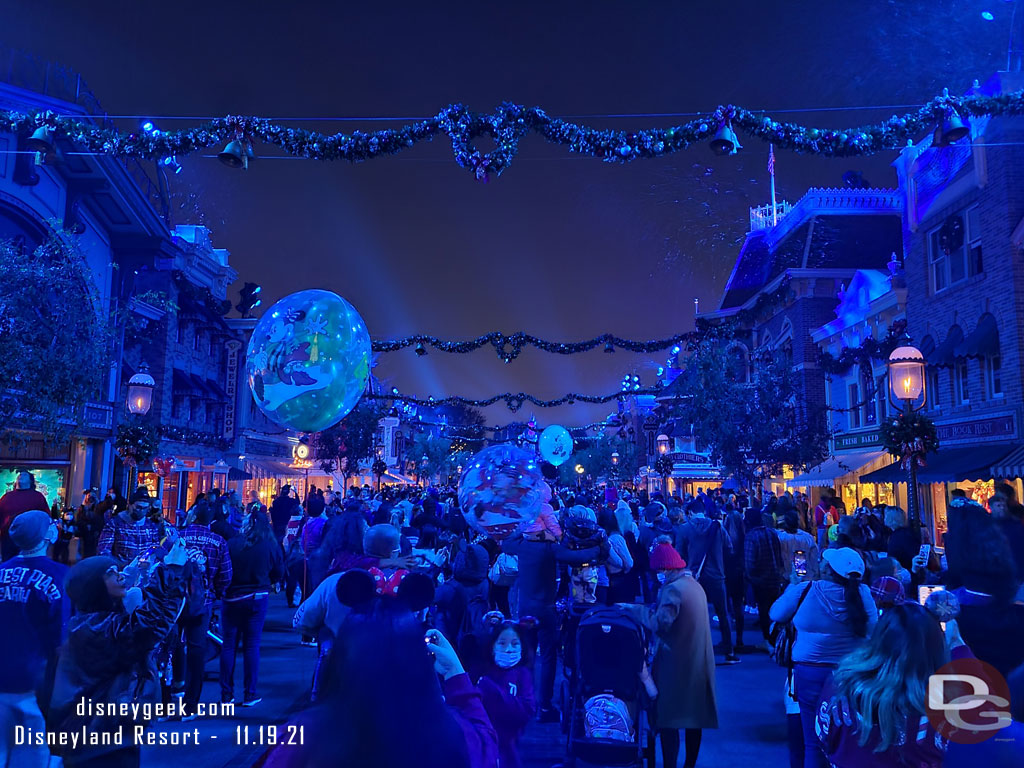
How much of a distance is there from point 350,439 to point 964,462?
33541mm

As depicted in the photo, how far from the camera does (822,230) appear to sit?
3259cm

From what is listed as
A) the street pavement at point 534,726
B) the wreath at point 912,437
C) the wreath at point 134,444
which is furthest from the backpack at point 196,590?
the wreath at point 912,437

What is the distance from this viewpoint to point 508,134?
8.12 meters

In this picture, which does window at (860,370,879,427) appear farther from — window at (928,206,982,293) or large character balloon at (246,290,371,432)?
large character balloon at (246,290,371,432)

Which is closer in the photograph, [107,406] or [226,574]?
[226,574]

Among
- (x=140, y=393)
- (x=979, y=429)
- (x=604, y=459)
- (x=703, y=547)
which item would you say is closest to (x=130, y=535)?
(x=703, y=547)

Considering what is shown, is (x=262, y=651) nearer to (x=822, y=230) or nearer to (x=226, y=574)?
(x=226, y=574)

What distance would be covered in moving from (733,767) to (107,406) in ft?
72.9

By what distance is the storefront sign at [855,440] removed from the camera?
23702 mm

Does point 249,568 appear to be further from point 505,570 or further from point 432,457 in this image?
point 432,457

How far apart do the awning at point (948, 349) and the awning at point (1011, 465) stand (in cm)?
327

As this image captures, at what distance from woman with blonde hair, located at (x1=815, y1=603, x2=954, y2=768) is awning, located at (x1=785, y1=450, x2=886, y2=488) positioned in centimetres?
2202

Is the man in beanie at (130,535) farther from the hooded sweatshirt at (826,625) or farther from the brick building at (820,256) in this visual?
the brick building at (820,256)

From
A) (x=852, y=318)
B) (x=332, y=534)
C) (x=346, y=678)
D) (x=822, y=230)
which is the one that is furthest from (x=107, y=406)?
(x=822, y=230)
